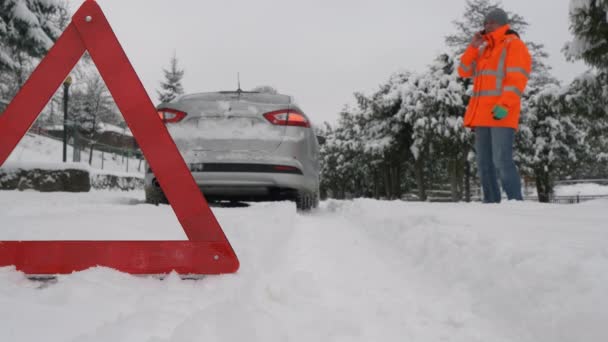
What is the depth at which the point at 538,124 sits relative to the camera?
88.1 ft

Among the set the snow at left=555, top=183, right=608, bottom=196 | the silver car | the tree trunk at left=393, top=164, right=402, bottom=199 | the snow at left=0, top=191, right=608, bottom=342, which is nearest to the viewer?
the snow at left=0, top=191, right=608, bottom=342

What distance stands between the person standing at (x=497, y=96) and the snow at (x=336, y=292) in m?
2.53

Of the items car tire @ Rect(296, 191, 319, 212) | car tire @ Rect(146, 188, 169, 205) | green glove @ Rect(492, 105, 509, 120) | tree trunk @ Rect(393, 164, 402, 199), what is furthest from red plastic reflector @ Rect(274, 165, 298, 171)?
tree trunk @ Rect(393, 164, 402, 199)

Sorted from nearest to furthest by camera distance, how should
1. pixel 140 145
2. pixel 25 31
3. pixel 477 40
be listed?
pixel 140 145 → pixel 477 40 → pixel 25 31

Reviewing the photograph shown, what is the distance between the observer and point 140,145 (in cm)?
167

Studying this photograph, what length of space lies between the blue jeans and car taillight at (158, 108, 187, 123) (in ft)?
12.2

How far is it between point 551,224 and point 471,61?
387 centimetres

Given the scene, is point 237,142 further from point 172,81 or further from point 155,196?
point 172,81

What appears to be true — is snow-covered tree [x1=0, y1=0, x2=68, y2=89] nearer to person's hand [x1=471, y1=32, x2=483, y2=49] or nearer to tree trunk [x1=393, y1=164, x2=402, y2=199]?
person's hand [x1=471, y1=32, x2=483, y2=49]

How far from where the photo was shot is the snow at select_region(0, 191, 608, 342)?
116 cm

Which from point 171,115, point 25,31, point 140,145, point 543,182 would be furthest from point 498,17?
point 543,182

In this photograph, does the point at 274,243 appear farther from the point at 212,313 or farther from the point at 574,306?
the point at 574,306

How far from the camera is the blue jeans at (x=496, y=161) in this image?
5102mm

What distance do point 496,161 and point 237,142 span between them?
3.19 metres
